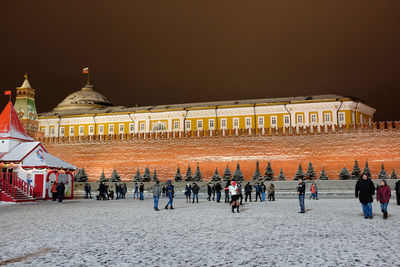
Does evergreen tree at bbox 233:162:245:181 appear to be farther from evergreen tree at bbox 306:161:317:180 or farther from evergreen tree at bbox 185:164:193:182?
evergreen tree at bbox 306:161:317:180

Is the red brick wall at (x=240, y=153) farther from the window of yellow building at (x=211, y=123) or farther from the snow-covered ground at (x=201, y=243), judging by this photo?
the snow-covered ground at (x=201, y=243)

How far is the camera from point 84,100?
2258 inches

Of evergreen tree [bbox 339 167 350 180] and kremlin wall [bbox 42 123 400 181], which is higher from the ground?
kremlin wall [bbox 42 123 400 181]

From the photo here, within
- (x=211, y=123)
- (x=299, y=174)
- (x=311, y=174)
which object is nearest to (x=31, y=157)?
(x=299, y=174)

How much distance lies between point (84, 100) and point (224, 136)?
28.8m

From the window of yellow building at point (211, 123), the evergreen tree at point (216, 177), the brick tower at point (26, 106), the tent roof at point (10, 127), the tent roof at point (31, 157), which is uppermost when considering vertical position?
the brick tower at point (26, 106)

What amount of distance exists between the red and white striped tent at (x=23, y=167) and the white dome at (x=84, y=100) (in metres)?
33.2

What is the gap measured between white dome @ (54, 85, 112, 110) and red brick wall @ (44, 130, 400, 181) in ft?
52.0

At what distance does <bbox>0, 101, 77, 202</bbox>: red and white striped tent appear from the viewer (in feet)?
66.3

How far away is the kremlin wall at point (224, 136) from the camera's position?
33.6 m

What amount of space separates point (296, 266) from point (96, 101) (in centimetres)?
5632

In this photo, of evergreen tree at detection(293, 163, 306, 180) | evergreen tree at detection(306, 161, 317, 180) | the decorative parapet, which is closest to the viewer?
evergreen tree at detection(293, 163, 306, 180)

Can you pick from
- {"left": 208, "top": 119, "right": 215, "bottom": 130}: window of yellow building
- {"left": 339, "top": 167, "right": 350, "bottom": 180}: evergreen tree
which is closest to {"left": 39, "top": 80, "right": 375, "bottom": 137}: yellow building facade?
{"left": 208, "top": 119, "right": 215, "bottom": 130}: window of yellow building

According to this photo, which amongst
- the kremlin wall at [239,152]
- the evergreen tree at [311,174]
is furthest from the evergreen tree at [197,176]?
the evergreen tree at [311,174]
